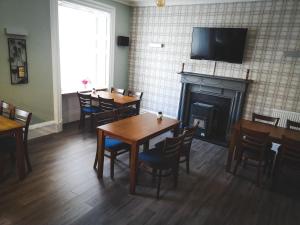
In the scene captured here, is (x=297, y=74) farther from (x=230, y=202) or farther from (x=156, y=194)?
(x=156, y=194)

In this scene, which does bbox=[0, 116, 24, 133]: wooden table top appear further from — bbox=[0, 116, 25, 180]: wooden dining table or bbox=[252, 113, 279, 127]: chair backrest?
bbox=[252, 113, 279, 127]: chair backrest

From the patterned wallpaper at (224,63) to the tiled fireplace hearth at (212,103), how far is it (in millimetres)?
259

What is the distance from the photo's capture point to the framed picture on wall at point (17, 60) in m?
3.89

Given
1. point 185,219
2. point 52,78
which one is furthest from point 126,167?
point 52,78

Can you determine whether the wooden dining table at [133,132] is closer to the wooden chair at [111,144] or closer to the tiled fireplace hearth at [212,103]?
the wooden chair at [111,144]

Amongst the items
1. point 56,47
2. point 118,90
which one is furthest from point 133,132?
point 118,90

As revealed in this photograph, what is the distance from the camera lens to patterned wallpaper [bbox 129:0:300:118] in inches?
170

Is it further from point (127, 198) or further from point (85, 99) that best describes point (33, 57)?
point (127, 198)

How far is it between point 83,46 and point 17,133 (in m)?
3.26

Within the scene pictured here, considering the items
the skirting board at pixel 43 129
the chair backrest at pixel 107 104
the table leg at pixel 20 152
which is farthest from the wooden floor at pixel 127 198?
the chair backrest at pixel 107 104

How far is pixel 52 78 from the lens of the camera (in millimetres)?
4613

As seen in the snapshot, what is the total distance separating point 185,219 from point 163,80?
150 inches

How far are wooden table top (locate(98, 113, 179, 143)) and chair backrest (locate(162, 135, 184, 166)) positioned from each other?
0.33 metres

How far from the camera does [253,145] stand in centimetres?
338
